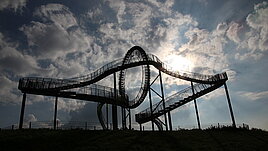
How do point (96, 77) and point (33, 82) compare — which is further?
point (96, 77)

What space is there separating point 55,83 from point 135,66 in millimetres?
10278

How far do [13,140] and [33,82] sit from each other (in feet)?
35.8

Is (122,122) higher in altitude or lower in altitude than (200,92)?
lower

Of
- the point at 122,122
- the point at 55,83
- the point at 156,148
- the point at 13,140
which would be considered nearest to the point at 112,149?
the point at 156,148

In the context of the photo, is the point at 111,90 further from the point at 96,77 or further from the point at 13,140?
the point at 13,140

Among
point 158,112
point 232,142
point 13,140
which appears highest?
point 158,112

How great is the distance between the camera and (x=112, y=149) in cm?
1216

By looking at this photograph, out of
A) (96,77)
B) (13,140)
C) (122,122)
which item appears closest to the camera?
(13,140)

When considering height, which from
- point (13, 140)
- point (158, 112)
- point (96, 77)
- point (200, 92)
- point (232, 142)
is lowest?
point (232, 142)

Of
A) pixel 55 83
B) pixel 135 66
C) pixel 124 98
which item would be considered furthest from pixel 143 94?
pixel 55 83

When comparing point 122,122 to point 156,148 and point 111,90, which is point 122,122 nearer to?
point 111,90

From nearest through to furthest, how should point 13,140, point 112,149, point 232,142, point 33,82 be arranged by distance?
point 112,149
point 13,140
point 232,142
point 33,82

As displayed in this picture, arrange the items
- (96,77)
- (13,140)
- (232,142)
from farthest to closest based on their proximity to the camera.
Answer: (96,77) → (232,142) → (13,140)

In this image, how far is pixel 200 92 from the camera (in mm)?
28094
